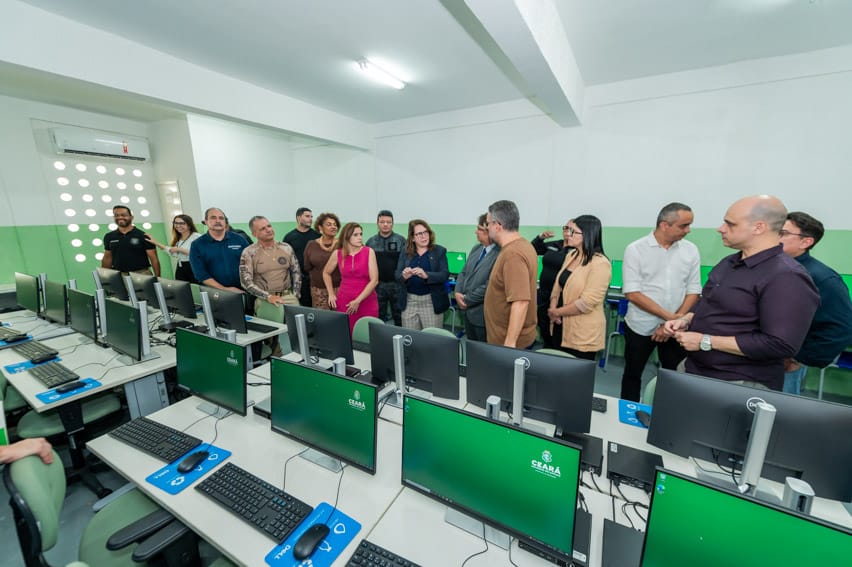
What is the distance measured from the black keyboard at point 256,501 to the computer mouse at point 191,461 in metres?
0.12

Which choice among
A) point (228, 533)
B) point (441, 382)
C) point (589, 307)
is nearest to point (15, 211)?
point (228, 533)

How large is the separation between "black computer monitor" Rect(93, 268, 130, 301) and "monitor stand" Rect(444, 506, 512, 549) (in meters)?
3.82

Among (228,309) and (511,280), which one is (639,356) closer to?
(511,280)

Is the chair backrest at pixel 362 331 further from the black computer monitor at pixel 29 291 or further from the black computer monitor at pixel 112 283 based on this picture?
the black computer monitor at pixel 29 291

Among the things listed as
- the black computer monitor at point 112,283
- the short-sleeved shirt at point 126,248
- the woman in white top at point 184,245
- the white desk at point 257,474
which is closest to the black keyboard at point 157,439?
the white desk at point 257,474

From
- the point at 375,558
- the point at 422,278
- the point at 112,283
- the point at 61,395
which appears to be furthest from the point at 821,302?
the point at 112,283

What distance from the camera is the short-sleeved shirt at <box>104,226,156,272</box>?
4238mm

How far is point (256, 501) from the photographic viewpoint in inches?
47.4

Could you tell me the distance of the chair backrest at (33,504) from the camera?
1.05 meters

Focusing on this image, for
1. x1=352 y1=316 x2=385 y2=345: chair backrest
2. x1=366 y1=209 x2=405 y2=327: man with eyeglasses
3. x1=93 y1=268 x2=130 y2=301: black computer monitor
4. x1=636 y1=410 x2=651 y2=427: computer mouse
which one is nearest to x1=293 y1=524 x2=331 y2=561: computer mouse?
x1=636 y1=410 x2=651 y2=427: computer mouse

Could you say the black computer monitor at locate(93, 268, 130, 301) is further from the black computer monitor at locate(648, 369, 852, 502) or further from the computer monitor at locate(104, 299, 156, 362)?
the black computer monitor at locate(648, 369, 852, 502)

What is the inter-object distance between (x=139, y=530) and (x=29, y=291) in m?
3.76

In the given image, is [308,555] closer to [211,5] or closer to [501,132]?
[211,5]

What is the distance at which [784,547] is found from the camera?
74 centimetres
